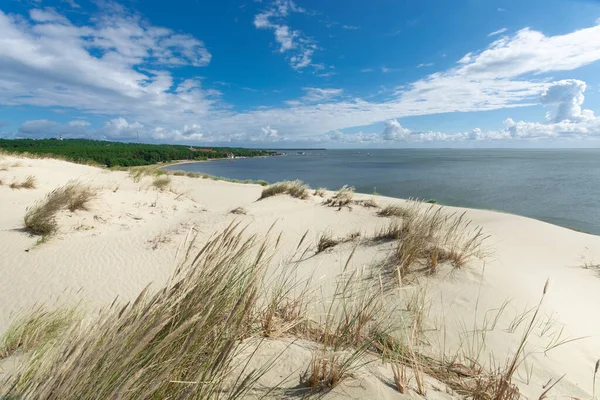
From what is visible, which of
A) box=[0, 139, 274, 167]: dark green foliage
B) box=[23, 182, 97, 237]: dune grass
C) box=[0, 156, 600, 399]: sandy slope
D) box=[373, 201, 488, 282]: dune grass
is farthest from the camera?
box=[0, 139, 274, 167]: dark green foliage

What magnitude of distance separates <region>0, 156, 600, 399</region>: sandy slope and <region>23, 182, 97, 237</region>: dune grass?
0.24m

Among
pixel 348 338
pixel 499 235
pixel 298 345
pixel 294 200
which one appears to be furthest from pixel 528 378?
pixel 294 200

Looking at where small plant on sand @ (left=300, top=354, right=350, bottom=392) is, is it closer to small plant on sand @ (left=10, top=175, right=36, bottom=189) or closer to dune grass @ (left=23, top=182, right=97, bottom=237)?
dune grass @ (left=23, top=182, right=97, bottom=237)

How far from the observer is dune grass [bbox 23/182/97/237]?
21.4 feet

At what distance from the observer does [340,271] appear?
483 cm

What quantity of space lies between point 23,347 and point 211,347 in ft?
6.92

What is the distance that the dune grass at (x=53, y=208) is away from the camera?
652 centimetres

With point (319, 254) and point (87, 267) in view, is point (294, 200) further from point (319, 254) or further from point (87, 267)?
point (87, 267)

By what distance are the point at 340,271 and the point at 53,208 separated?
24.7 ft

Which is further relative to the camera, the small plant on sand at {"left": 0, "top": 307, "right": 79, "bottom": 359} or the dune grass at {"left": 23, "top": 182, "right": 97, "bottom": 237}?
the dune grass at {"left": 23, "top": 182, "right": 97, "bottom": 237}

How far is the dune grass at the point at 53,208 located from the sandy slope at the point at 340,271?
24 centimetres

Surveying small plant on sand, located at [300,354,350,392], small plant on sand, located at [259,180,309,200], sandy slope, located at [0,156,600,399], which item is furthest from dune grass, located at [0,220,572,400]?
small plant on sand, located at [259,180,309,200]

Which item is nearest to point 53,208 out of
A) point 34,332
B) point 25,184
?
point 25,184

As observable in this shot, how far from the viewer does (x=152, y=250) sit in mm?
6422
